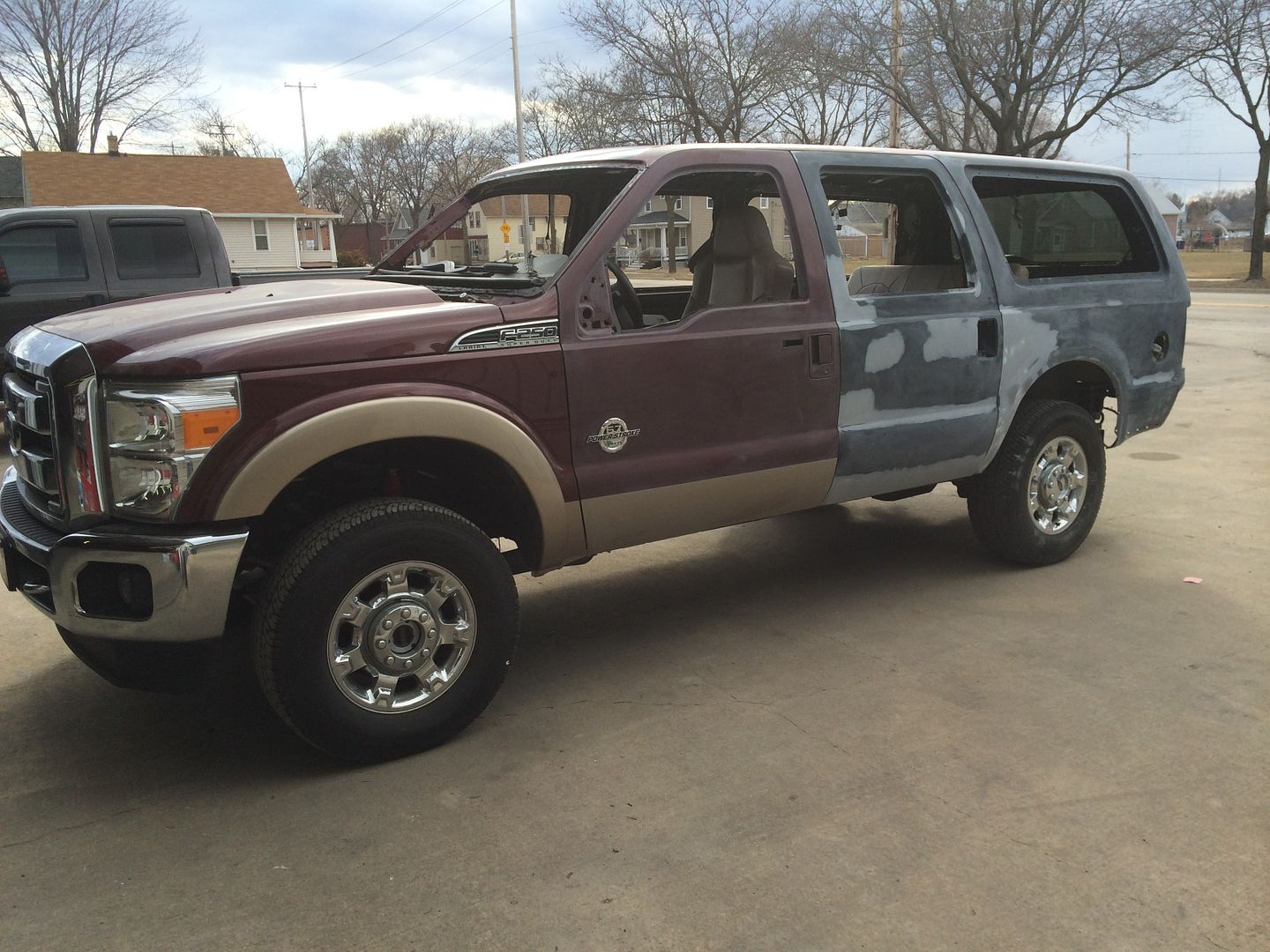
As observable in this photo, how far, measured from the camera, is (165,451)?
116 inches

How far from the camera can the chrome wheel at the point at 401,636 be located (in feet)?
10.6

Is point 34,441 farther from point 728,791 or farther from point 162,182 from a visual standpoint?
point 162,182

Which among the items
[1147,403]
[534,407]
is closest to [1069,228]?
[1147,403]

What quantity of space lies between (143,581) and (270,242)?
124 feet

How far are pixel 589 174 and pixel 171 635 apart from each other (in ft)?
8.10

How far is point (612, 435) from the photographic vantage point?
12.2ft

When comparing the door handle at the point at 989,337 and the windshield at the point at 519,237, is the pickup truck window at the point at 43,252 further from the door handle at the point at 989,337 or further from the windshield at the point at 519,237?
the door handle at the point at 989,337

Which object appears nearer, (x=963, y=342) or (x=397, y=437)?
(x=397, y=437)

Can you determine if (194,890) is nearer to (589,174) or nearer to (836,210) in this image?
(589,174)

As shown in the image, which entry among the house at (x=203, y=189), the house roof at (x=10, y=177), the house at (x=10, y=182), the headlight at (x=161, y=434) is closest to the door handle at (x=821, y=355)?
the headlight at (x=161, y=434)

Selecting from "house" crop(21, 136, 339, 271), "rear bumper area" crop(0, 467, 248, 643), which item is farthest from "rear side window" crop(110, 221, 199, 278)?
"house" crop(21, 136, 339, 271)

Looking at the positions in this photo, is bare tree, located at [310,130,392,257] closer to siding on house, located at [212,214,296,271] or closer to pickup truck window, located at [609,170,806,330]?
siding on house, located at [212,214,296,271]

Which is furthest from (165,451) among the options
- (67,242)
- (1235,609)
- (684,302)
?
(67,242)

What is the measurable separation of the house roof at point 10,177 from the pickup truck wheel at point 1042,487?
55.3m
